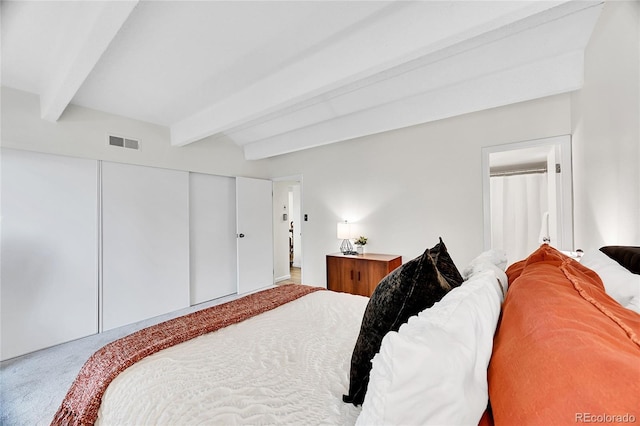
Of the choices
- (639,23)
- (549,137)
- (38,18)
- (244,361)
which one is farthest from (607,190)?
(38,18)

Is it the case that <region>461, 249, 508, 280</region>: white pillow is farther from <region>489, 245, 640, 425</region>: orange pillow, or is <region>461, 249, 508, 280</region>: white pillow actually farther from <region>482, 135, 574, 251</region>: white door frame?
<region>482, 135, 574, 251</region>: white door frame

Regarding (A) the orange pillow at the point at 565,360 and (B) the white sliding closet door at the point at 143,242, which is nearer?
(A) the orange pillow at the point at 565,360

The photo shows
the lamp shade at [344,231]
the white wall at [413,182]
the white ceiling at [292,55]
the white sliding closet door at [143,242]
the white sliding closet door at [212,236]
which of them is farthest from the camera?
the white sliding closet door at [212,236]

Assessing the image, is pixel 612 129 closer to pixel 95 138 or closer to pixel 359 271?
pixel 359 271

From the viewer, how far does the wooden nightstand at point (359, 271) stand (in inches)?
126

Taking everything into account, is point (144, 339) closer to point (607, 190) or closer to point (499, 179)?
point (607, 190)

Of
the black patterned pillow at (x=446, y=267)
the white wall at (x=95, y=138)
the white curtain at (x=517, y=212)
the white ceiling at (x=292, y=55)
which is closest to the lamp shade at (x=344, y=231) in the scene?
the white ceiling at (x=292, y=55)

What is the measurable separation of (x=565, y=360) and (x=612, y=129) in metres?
1.61

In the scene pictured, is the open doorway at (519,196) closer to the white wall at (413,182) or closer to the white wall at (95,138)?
the white wall at (413,182)

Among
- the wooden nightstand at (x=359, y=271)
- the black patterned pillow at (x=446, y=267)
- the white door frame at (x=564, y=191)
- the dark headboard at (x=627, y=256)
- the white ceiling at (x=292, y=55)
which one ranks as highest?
the white ceiling at (x=292, y=55)

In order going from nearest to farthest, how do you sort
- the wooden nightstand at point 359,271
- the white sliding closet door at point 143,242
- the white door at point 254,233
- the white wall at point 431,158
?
the white wall at point 431,158 < the white sliding closet door at point 143,242 < the wooden nightstand at point 359,271 < the white door at point 254,233

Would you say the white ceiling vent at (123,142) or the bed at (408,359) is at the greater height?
the white ceiling vent at (123,142)

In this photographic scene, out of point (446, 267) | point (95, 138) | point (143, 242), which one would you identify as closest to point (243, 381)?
point (446, 267)

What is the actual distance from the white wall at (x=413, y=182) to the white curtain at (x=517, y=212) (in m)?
0.22
